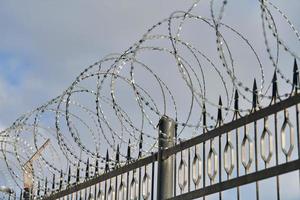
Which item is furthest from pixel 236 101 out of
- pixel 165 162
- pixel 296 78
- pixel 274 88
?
pixel 165 162

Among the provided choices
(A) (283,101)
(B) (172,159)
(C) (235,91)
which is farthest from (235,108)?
(B) (172,159)

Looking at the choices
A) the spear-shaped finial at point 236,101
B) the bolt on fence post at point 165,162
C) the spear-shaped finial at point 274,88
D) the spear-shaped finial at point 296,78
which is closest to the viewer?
the spear-shaped finial at point 296,78

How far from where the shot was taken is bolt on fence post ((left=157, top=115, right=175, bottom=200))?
929cm

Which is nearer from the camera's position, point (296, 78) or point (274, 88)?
point (296, 78)

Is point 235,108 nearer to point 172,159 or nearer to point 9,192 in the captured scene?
point 172,159

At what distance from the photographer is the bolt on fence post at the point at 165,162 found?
30.5 feet

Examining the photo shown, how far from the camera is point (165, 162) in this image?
9.41 m


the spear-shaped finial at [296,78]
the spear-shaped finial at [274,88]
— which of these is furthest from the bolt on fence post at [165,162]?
the spear-shaped finial at [296,78]

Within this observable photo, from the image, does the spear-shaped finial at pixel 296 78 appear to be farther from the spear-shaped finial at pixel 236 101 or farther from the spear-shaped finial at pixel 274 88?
the spear-shaped finial at pixel 236 101

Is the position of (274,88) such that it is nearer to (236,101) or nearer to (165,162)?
(236,101)

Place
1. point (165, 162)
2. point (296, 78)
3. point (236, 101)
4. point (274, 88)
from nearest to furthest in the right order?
point (296, 78) < point (274, 88) < point (236, 101) < point (165, 162)

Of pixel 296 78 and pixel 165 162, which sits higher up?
pixel 296 78

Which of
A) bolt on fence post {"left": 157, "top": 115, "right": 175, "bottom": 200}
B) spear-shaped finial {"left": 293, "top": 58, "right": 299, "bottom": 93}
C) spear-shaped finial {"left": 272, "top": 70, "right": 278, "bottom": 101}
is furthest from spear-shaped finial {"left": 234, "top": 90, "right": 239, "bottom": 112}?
bolt on fence post {"left": 157, "top": 115, "right": 175, "bottom": 200}

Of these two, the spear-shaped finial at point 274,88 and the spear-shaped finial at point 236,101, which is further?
the spear-shaped finial at point 236,101
